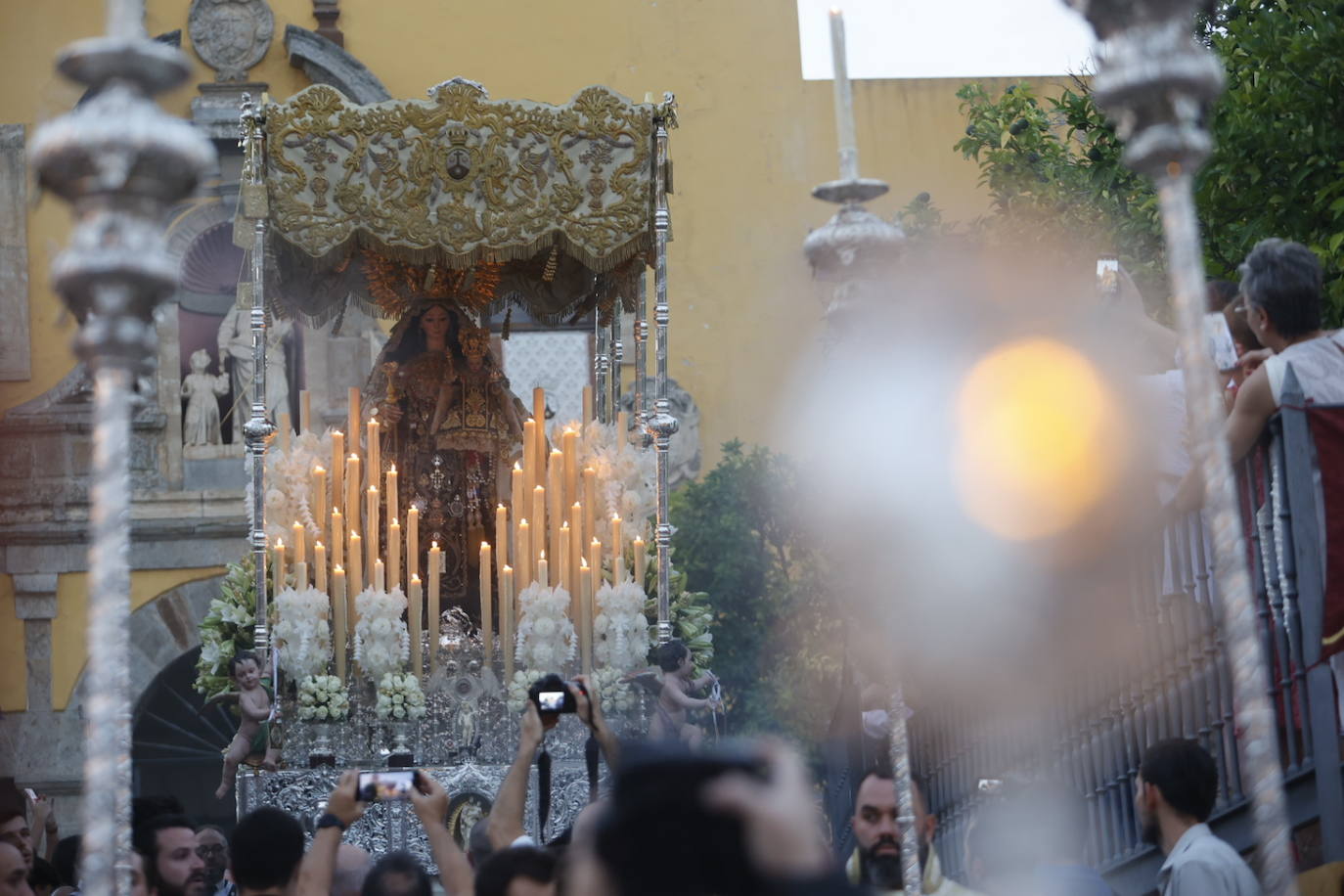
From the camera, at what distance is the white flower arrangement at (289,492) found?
27.5 feet

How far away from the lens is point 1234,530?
2920 mm

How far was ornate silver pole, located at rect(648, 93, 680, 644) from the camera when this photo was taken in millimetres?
8164

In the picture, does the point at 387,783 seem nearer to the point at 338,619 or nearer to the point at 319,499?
the point at 338,619

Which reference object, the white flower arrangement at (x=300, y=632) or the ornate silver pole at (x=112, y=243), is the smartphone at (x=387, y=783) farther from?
the white flower arrangement at (x=300, y=632)

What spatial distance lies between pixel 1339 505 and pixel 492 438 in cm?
477

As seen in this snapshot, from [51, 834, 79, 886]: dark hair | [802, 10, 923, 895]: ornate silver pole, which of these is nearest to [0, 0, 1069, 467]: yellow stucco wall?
[51, 834, 79, 886]: dark hair

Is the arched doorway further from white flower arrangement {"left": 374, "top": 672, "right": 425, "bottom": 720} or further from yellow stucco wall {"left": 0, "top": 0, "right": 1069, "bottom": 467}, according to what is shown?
white flower arrangement {"left": 374, "top": 672, "right": 425, "bottom": 720}

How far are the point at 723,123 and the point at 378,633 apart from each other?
9.58m

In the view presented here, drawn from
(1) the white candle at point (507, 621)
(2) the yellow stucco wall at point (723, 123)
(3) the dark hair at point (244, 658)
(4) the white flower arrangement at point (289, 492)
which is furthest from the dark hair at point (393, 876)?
(2) the yellow stucco wall at point (723, 123)

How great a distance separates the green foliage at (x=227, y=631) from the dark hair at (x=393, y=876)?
4.58 metres

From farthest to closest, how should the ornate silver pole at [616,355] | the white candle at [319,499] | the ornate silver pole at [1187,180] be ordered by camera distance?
the ornate silver pole at [616,355] < the white candle at [319,499] < the ornate silver pole at [1187,180]

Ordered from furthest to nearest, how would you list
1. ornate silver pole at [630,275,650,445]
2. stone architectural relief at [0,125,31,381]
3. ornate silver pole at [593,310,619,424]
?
stone architectural relief at [0,125,31,381] < ornate silver pole at [593,310,619,424] < ornate silver pole at [630,275,650,445]

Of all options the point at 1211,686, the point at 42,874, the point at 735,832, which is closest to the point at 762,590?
the point at 1211,686

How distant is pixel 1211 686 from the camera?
19.5 feet
